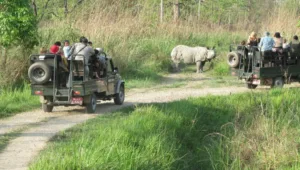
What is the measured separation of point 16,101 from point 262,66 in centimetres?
756

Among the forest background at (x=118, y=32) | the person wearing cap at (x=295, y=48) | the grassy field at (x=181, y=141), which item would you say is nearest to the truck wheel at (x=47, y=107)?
the grassy field at (x=181, y=141)

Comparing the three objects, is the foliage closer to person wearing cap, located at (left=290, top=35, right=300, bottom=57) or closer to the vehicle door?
the vehicle door

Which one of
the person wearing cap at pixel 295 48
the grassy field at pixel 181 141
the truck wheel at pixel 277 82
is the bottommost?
the grassy field at pixel 181 141

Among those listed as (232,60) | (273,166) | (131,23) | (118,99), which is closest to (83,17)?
(131,23)

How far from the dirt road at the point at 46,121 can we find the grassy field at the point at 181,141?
0.31m

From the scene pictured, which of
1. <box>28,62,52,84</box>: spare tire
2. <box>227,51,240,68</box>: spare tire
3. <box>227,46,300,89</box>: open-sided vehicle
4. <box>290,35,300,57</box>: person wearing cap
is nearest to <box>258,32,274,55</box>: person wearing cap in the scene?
<box>227,46,300,89</box>: open-sided vehicle

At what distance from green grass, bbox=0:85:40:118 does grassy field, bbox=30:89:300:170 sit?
2281mm

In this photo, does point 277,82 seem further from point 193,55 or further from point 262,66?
point 193,55

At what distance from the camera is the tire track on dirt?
8.78 meters

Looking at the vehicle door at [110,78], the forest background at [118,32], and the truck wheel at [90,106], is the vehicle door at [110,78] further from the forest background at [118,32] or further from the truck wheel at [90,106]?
the forest background at [118,32]

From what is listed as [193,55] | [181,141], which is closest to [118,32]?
[193,55]

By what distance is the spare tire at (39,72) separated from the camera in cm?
1291

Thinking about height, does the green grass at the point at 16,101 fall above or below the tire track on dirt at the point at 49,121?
above

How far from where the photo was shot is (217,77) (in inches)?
853
